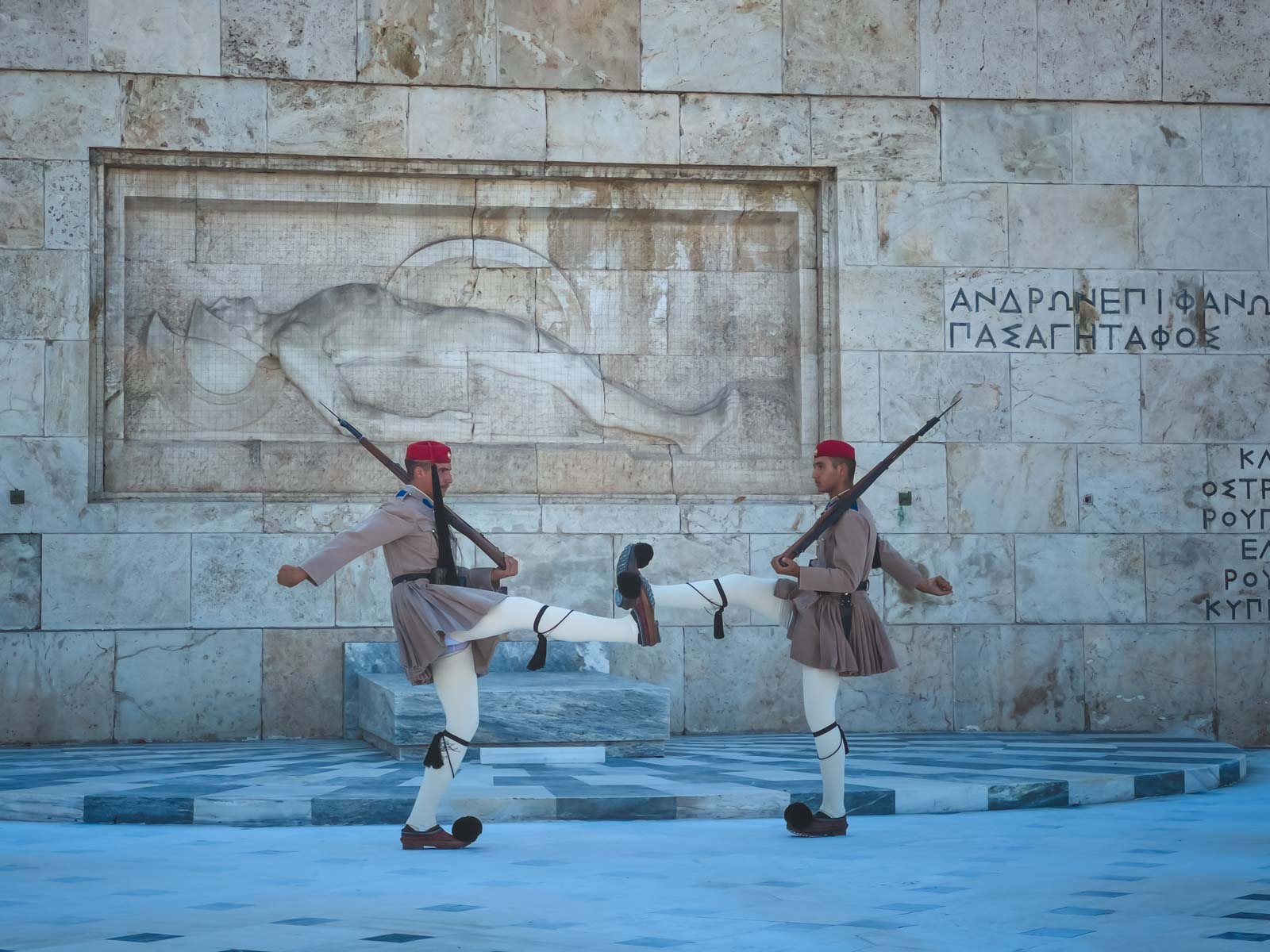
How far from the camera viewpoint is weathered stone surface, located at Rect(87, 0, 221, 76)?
11500 mm

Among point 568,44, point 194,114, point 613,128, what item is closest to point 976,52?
point 613,128

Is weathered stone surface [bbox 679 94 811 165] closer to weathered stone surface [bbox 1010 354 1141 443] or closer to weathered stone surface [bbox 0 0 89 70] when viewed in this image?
weathered stone surface [bbox 1010 354 1141 443]

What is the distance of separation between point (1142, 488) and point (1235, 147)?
279cm

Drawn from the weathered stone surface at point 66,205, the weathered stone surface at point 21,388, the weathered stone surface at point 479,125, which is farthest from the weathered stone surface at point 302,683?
the weathered stone surface at point 479,125

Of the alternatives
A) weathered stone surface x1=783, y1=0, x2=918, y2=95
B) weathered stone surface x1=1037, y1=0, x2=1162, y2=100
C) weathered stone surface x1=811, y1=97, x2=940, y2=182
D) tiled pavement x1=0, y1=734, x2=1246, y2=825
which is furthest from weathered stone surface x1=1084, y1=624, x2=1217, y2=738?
weathered stone surface x1=783, y1=0, x2=918, y2=95

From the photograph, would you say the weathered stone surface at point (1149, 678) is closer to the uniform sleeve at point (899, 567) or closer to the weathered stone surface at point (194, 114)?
the uniform sleeve at point (899, 567)

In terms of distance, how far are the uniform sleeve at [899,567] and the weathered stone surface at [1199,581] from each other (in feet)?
17.3

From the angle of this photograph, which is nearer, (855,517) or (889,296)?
(855,517)

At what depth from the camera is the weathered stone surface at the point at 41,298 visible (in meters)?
11.4

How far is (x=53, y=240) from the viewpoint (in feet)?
37.5

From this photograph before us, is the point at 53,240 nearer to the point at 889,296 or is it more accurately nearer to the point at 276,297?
the point at 276,297

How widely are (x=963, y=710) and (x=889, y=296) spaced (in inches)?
125

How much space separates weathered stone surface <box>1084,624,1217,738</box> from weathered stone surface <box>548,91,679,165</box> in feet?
16.1

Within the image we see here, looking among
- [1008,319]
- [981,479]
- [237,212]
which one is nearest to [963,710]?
[981,479]
